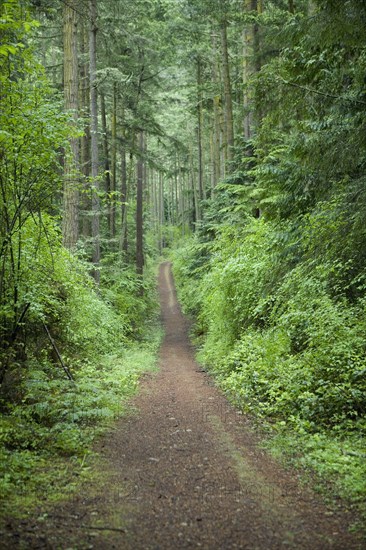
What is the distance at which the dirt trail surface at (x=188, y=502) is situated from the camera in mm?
3387

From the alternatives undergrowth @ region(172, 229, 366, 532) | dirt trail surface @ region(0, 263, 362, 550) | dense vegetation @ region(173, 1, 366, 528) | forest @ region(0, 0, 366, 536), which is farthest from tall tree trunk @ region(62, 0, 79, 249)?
dirt trail surface @ region(0, 263, 362, 550)

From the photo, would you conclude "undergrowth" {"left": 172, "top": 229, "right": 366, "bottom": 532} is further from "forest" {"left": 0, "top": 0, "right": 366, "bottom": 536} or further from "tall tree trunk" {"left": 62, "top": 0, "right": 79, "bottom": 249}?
"tall tree trunk" {"left": 62, "top": 0, "right": 79, "bottom": 249}

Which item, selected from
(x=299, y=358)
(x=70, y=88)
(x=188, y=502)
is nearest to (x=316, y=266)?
(x=299, y=358)

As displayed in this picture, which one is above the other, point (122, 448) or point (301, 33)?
point (301, 33)

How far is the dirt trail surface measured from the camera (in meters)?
3.39

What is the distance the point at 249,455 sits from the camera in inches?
209

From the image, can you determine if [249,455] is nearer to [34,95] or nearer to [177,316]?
[34,95]

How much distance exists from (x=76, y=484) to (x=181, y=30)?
74.7ft

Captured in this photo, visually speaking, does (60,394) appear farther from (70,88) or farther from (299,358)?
(70,88)

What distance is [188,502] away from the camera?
4105 mm

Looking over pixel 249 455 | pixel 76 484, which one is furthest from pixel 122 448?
pixel 249 455

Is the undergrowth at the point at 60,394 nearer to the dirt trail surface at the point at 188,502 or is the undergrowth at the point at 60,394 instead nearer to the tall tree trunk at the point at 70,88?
the dirt trail surface at the point at 188,502

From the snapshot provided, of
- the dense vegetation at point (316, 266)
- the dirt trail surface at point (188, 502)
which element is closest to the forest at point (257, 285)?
the dense vegetation at point (316, 266)

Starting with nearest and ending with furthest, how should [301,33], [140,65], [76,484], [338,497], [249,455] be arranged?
[338,497] → [76,484] → [249,455] → [301,33] → [140,65]
